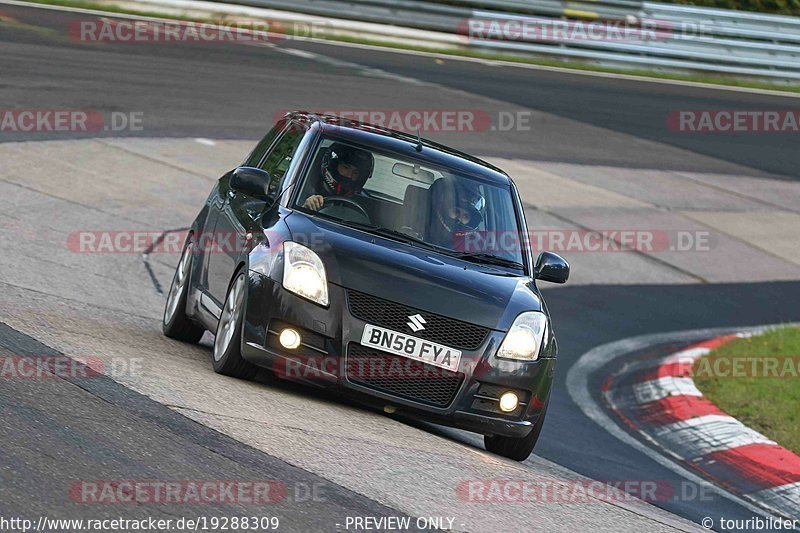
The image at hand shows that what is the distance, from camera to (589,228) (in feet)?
55.4

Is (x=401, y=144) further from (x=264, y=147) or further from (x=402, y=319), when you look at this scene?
(x=402, y=319)

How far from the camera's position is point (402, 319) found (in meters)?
6.98

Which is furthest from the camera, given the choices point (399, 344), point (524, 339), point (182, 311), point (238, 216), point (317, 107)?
point (317, 107)

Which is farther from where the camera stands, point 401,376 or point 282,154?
point 282,154

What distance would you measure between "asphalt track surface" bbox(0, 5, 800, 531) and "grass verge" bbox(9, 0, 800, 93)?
117 centimetres

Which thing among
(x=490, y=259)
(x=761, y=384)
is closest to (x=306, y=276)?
(x=490, y=259)

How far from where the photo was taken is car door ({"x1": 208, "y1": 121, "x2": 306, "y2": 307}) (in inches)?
309

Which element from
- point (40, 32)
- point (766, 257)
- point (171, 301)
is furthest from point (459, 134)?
point (171, 301)

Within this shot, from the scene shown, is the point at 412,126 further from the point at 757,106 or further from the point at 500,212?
the point at 500,212

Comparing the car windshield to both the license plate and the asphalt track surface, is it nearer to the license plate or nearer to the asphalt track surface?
the license plate

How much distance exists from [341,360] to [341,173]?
1.45 meters

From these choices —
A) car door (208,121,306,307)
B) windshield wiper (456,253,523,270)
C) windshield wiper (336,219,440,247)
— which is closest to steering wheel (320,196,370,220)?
windshield wiper (336,219,440,247)

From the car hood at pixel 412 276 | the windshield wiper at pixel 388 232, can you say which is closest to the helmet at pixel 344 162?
the windshield wiper at pixel 388 232

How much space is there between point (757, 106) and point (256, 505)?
24503 mm
